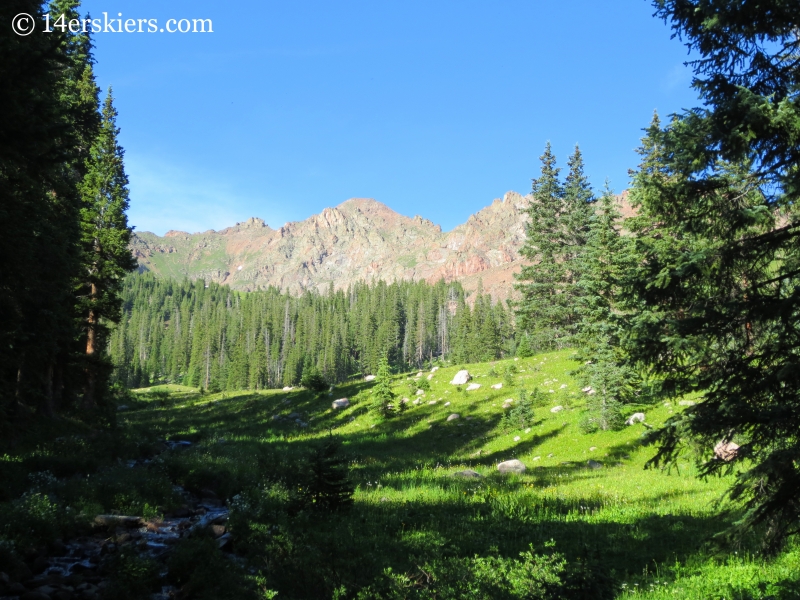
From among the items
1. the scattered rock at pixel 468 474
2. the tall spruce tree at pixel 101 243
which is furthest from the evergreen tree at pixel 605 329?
the tall spruce tree at pixel 101 243

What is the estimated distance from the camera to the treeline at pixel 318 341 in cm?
9956

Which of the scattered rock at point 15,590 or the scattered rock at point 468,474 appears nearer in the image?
the scattered rock at point 15,590

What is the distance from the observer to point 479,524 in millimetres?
9484

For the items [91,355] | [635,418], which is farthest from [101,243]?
[635,418]

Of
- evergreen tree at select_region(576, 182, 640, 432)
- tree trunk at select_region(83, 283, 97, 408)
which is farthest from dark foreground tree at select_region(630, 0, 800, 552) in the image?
tree trunk at select_region(83, 283, 97, 408)

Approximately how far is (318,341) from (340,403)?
298ft

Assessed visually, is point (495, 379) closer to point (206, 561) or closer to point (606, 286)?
point (606, 286)

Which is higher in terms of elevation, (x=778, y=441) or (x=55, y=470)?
(x=778, y=441)

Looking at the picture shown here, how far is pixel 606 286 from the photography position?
19438 mm

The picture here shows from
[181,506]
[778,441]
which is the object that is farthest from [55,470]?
[778,441]

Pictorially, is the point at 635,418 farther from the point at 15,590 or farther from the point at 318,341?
the point at 318,341

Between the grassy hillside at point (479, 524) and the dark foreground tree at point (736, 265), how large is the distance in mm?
1209

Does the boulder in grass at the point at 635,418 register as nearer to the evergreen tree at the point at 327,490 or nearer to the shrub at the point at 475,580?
the evergreen tree at the point at 327,490

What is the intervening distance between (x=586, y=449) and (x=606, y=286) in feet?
21.0
